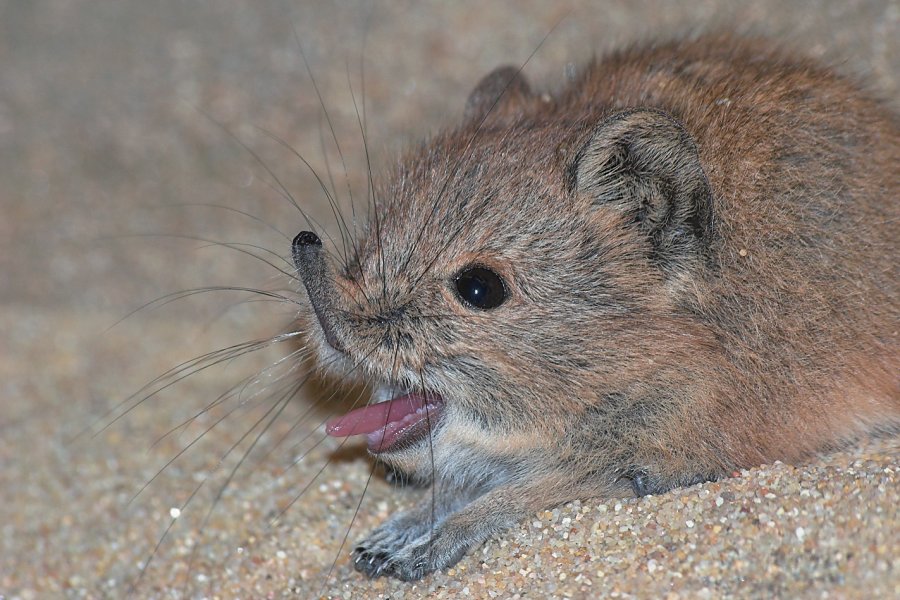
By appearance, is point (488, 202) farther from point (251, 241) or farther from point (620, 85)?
point (251, 241)

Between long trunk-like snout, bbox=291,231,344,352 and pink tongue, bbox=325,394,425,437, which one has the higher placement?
long trunk-like snout, bbox=291,231,344,352

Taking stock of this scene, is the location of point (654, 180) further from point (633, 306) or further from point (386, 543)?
point (386, 543)

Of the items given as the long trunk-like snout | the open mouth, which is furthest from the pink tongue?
the long trunk-like snout

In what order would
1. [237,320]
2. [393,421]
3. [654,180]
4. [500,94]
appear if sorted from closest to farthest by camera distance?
1. [654,180]
2. [393,421]
3. [500,94]
4. [237,320]

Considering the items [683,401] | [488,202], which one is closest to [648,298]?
[683,401]

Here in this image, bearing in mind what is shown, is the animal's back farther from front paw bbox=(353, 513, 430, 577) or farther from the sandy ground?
front paw bbox=(353, 513, 430, 577)

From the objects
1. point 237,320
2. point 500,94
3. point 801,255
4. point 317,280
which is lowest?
point 801,255

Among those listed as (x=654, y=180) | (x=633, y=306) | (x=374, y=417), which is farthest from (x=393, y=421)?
(x=654, y=180)
